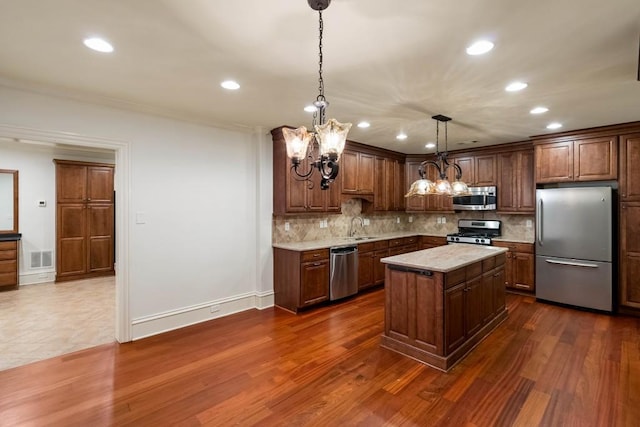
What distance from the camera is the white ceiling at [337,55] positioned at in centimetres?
181

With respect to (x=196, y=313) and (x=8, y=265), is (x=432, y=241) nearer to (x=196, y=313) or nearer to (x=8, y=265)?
(x=196, y=313)

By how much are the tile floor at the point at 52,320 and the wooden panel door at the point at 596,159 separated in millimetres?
6437

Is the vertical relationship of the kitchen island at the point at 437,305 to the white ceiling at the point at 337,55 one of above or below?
below

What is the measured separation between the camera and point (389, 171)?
633 cm

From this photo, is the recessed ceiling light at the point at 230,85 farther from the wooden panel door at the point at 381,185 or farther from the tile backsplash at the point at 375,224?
the wooden panel door at the point at 381,185

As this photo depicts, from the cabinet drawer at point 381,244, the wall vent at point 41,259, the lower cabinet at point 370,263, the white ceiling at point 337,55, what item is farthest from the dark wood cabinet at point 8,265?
the cabinet drawer at point 381,244

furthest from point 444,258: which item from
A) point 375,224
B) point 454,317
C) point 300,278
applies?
point 375,224

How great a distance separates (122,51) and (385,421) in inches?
125

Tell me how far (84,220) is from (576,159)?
8550 mm

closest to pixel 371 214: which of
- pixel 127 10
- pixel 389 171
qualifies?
pixel 389 171

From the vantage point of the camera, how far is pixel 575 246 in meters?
4.42

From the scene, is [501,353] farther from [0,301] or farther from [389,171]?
[0,301]

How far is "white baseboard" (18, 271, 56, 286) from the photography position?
577 centimetres

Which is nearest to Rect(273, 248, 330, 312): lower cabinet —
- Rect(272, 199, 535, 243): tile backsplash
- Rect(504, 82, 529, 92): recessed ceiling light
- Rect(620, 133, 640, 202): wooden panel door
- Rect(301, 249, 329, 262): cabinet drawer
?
Rect(301, 249, 329, 262): cabinet drawer
